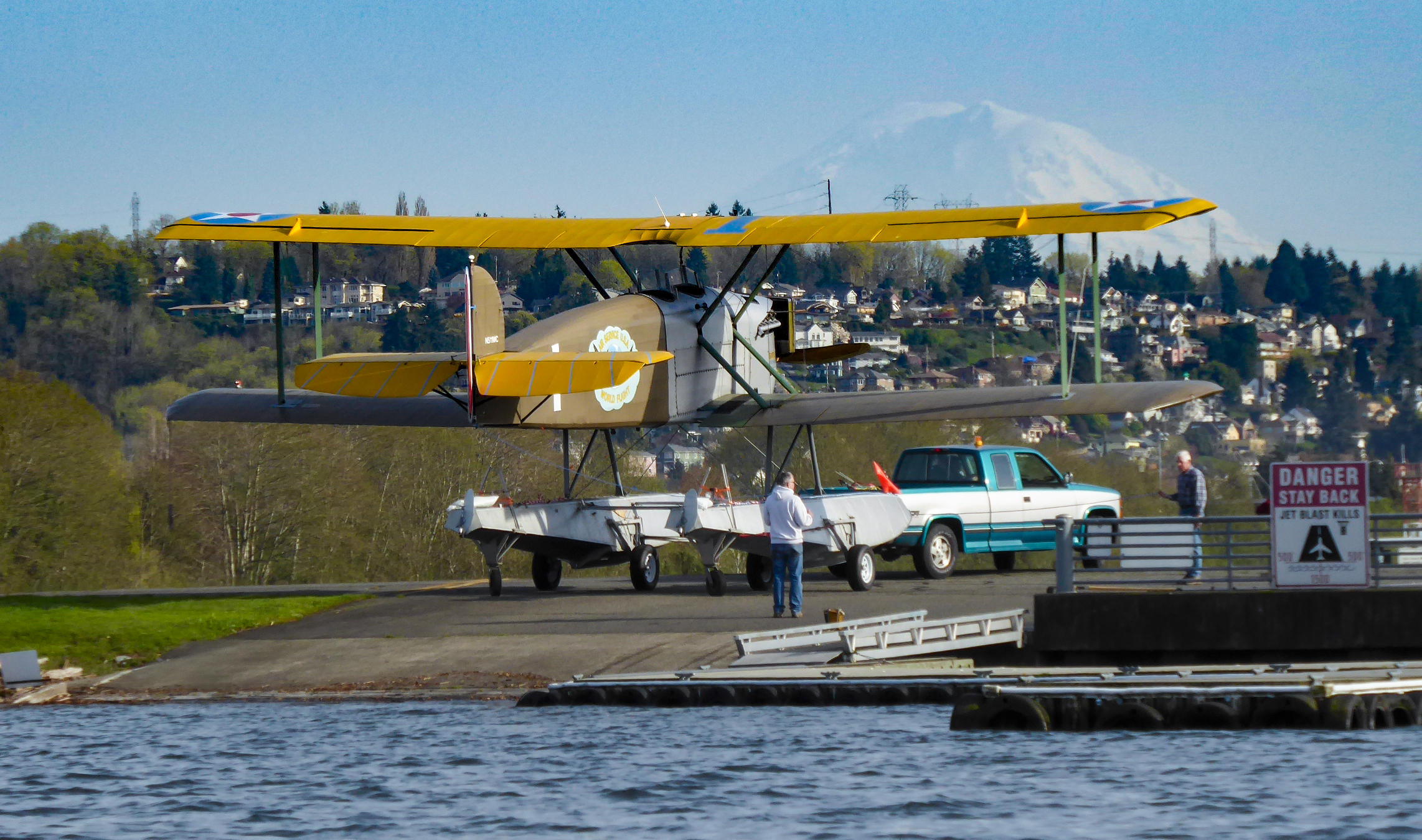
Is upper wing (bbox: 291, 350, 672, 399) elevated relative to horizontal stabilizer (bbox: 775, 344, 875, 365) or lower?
lower

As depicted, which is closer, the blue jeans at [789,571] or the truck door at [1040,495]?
the blue jeans at [789,571]

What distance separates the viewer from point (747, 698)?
53.5 feet

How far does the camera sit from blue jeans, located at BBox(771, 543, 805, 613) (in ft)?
66.7

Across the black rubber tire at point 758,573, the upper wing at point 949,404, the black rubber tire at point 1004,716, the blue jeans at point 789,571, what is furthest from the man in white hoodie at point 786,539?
the black rubber tire at point 1004,716

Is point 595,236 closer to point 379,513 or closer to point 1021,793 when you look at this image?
point 1021,793

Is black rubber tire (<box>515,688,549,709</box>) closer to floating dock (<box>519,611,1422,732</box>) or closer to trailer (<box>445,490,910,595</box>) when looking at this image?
floating dock (<box>519,611,1422,732</box>)

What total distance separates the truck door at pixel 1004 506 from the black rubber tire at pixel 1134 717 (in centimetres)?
1022

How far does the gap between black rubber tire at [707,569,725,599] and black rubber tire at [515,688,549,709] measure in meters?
6.03

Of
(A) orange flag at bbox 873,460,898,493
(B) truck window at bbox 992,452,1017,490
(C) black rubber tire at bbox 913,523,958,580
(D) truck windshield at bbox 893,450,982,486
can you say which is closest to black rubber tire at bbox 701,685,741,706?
(A) orange flag at bbox 873,460,898,493

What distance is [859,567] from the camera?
76.3ft

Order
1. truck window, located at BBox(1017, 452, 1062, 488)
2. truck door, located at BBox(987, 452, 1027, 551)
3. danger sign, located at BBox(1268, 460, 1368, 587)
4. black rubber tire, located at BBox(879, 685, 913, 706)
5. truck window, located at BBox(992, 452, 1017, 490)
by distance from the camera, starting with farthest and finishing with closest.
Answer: truck window, located at BBox(1017, 452, 1062, 488)
truck window, located at BBox(992, 452, 1017, 490)
truck door, located at BBox(987, 452, 1027, 551)
danger sign, located at BBox(1268, 460, 1368, 587)
black rubber tire, located at BBox(879, 685, 913, 706)

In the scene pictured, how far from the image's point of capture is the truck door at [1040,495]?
25.4 metres

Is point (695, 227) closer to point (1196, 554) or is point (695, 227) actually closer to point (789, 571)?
point (789, 571)

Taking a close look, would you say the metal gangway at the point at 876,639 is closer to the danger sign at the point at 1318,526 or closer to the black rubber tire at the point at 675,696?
the black rubber tire at the point at 675,696
